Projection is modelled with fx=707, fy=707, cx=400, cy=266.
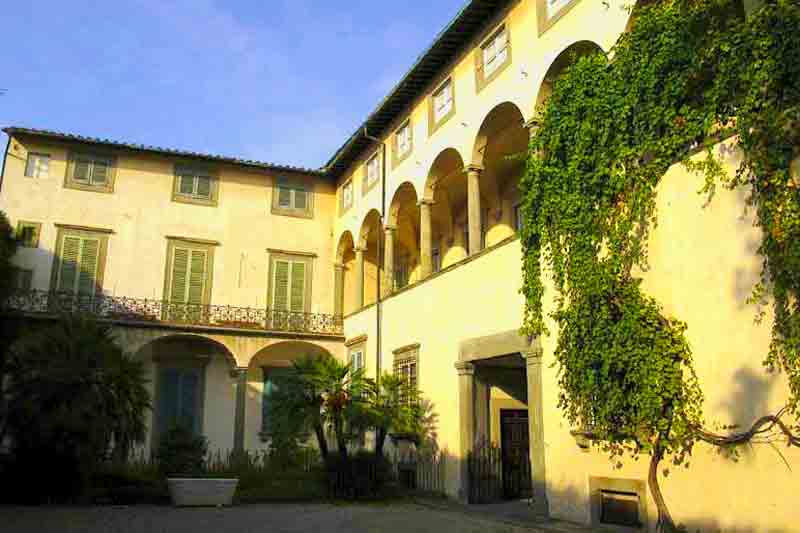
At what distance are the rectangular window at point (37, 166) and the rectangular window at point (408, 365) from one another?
1142 centimetres

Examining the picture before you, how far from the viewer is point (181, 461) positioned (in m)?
16.4

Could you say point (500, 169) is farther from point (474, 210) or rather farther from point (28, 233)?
point (28, 233)

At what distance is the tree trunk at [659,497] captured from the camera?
866cm

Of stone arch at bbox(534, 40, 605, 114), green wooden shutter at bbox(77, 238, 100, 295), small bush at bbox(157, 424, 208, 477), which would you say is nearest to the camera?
stone arch at bbox(534, 40, 605, 114)

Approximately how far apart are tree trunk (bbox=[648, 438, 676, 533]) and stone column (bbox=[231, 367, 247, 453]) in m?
13.2

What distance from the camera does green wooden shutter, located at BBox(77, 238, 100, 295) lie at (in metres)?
19.6

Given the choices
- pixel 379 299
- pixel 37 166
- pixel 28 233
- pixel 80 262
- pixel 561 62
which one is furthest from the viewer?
pixel 37 166

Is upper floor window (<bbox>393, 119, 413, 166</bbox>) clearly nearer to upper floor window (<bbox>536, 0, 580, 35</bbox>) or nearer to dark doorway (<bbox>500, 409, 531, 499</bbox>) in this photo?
upper floor window (<bbox>536, 0, 580, 35</bbox>)

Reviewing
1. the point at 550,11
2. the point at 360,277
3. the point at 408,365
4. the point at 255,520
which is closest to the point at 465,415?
the point at 408,365

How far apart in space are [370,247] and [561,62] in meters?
11.4

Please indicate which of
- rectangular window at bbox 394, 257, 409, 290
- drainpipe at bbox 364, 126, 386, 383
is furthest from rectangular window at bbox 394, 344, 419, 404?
rectangular window at bbox 394, 257, 409, 290

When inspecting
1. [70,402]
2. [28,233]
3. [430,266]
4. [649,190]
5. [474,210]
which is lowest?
[70,402]

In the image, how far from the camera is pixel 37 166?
20.0 metres

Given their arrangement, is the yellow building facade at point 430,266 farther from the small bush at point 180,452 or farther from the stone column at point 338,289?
the small bush at point 180,452
